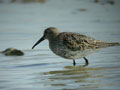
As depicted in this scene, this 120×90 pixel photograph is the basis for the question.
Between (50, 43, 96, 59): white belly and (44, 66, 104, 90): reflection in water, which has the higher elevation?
(50, 43, 96, 59): white belly

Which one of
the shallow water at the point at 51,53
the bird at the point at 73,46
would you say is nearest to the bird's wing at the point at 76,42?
the bird at the point at 73,46

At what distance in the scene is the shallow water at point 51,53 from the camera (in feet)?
24.0

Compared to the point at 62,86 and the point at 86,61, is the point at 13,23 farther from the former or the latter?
the point at 62,86

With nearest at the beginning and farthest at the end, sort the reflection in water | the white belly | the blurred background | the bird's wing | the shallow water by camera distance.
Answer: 1. the reflection in water
2. the shallow water
3. the white belly
4. the bird's wing
5. the blurred background

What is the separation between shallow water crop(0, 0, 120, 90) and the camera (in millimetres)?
7309

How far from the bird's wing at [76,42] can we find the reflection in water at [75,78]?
24.4 inches

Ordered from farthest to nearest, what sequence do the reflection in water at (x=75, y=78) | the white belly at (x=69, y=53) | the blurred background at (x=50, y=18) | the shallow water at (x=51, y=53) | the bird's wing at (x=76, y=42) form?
the blurred background at (x=50, y=18) < the bird's wing at (x=76, y=42) < the white belly at (x=69, y=53) < the shallow water at (x=51, y=53) < the reflection in water at (x=75, y=78)

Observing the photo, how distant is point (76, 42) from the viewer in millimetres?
9500

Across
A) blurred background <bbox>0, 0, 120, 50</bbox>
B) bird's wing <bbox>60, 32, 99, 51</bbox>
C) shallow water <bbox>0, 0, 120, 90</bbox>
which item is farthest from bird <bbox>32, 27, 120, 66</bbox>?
blurred background <bbox>0, 0, 120, 50</bbox>

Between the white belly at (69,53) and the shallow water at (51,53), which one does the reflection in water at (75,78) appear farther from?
the white belly at (69,53)

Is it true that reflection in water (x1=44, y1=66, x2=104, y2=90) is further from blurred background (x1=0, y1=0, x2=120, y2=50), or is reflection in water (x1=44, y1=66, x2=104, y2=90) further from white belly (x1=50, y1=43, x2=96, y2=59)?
blurred background (x1=0, y1=0, x2=120, y2=50)

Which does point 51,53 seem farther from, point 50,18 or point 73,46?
point 50,18

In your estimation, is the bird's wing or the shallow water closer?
the shallow water

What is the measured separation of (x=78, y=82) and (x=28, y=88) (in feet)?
3.14
